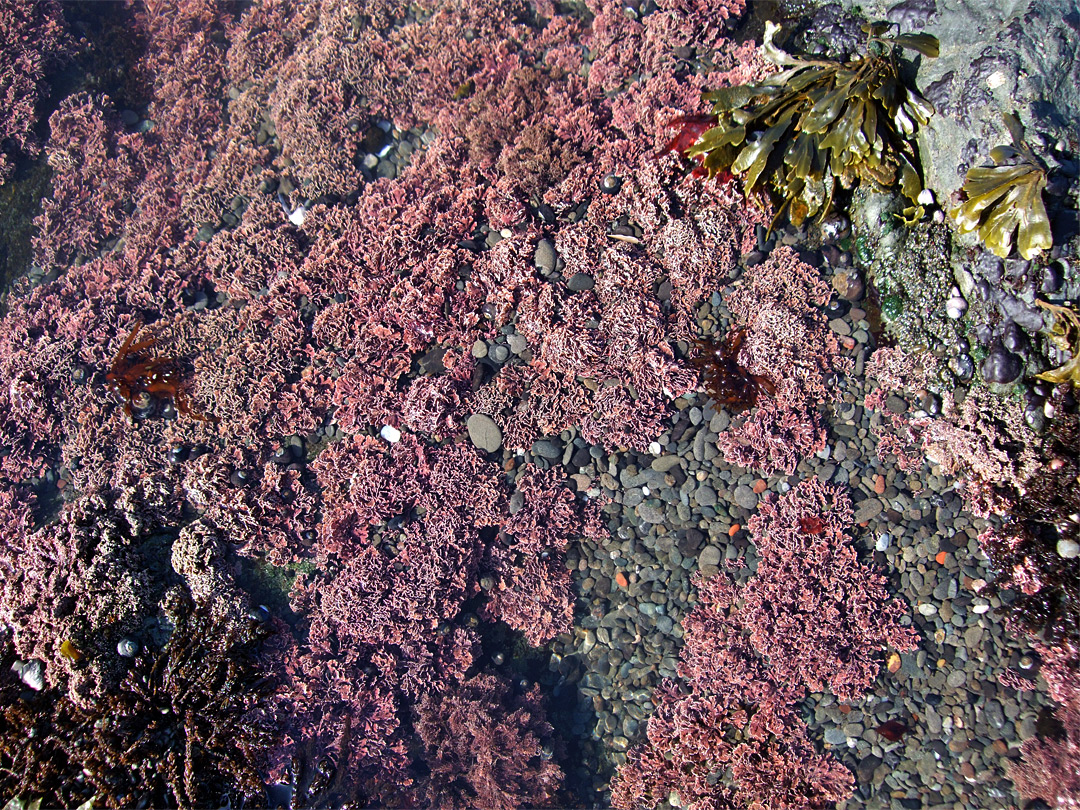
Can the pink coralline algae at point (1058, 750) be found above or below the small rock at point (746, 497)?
below

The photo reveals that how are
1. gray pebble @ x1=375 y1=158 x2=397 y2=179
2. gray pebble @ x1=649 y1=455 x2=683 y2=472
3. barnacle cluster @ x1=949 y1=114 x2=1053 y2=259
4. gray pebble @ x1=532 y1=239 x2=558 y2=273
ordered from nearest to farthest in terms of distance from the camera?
barnacle cluster @ x1=949 y1=114 x2=1053 y2=259 < gray pebble @ x1=649 y1=455 x2=683 y2=472 < gray pebble @ x1=532 y1=239 x2=558 y2=273 < gray pebble @ x1=375 y1=158 x2=397 y2=179

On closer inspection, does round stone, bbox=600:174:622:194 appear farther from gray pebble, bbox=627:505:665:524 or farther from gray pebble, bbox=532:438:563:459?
gray pebble, bbox=627:505:665:524

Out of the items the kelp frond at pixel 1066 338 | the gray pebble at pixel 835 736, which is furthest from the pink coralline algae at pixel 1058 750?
the kelp frond at pixel 1066 338

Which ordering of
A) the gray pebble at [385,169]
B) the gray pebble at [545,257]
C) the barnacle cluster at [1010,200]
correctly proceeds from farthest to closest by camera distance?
the gray pebble at [385,169], the gray pebble at [545,257], the barnacle cluster at [1010,200]

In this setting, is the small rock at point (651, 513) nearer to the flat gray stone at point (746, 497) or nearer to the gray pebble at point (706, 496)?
the gray pebble at point (706, 496)

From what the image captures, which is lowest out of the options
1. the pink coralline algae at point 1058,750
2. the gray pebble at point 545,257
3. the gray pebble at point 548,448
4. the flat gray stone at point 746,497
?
the pink coralline algae at point 1058,750

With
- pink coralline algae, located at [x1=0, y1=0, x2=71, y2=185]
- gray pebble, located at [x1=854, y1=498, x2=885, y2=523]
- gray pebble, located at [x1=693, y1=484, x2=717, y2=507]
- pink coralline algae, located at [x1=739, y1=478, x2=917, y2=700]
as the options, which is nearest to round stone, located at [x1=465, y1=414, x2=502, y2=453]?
gray pebble, located at [x1=693, y1=484, x2=717, y2=507]

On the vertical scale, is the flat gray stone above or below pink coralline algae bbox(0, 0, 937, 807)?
below
